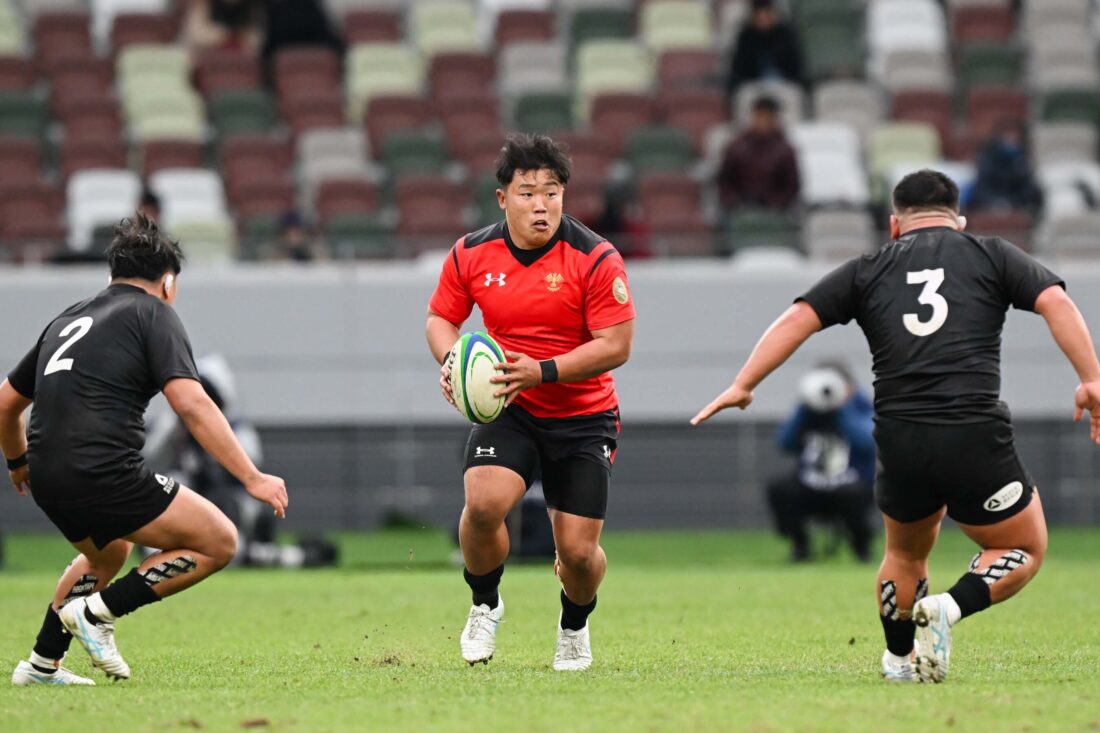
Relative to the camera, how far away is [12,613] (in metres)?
11.7

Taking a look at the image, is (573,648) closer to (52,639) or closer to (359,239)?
Answer: (52,639)

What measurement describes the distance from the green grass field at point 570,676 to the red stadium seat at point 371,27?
11542 mm

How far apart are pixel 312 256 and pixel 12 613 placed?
31.2ft

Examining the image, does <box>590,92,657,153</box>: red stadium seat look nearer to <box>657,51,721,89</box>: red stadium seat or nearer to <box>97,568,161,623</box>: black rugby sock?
<box>657,51,721,89</box>: red stadium seat

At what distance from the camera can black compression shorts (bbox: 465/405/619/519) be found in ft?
26.5

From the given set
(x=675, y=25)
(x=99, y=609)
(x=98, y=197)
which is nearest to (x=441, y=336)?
(x=99, y=609)

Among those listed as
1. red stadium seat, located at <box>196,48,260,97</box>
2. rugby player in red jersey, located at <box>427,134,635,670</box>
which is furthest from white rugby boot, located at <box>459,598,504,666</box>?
red stadium seat, located at <box>196,48,260,97</box>

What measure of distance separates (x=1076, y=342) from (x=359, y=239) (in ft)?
46.9

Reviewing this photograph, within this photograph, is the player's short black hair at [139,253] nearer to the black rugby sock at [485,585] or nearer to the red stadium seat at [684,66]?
the black rugby sock at [485,585]

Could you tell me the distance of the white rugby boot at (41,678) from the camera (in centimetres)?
761

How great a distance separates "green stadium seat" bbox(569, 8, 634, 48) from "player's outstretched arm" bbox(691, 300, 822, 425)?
18314 mm

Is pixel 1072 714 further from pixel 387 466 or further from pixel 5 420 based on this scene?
pixel 387 466

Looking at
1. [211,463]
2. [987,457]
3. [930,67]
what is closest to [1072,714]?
[987,457]

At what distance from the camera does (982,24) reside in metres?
25.4
